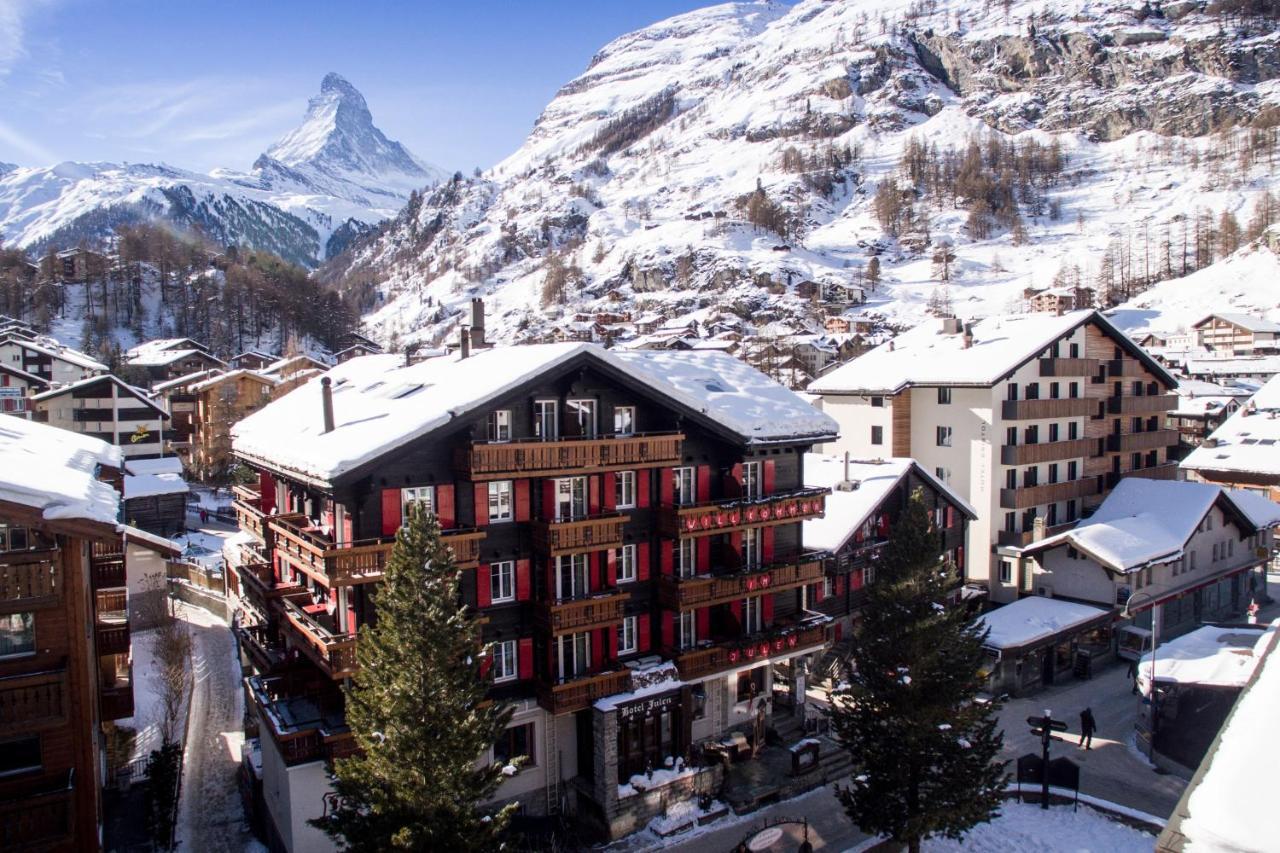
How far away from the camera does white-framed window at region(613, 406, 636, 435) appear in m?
26.1

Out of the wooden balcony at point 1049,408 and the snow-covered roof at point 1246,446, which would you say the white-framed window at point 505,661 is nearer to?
the wooden balcony at point 1049,408

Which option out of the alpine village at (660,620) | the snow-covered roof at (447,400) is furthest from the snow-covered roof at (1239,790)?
the snow-covered roof at (447,400)

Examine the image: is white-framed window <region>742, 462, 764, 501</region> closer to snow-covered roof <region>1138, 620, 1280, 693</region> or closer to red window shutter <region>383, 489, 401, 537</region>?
red window shutter <region>383, 489, 401, 537</region>

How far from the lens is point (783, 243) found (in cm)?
19125

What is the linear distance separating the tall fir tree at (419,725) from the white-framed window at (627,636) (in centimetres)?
886

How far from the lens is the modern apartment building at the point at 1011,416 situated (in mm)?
42375

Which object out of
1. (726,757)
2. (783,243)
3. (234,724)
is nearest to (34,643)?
(234,724)

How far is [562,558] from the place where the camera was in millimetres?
24625

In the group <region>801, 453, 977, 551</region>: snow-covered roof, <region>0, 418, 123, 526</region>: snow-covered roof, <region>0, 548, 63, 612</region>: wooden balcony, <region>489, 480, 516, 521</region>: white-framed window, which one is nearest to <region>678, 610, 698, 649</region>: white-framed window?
<region>489, 480, 516, 521</region>: white-framed window

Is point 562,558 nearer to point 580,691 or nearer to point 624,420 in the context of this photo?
point 580,691

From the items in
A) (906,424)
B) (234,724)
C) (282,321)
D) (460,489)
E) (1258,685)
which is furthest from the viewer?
(282,321)

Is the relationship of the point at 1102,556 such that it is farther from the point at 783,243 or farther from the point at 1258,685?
the point at 783,243

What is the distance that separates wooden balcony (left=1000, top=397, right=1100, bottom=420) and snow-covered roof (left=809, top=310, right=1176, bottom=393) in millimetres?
2006

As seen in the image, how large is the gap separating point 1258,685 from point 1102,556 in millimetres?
28198
